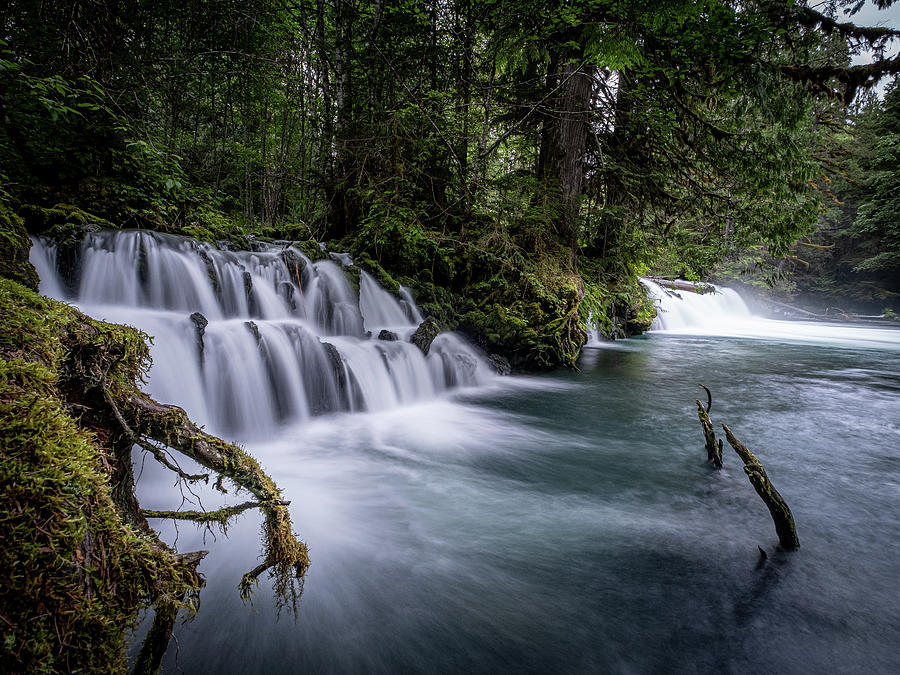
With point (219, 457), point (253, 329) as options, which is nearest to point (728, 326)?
point (253, 329)

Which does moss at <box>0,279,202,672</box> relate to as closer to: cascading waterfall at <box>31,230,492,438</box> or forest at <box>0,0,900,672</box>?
forest at <box>0,0,900,672</box>

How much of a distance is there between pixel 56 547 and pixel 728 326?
1043 inches

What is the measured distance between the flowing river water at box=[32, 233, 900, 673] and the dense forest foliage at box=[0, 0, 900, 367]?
4.27 ft

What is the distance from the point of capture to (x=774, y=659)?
2.27 m

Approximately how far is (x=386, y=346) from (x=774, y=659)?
5930 mm

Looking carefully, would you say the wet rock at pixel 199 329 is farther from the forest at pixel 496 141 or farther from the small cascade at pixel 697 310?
the small cascade at pixel 697 310

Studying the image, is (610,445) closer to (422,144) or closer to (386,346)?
(386,346)

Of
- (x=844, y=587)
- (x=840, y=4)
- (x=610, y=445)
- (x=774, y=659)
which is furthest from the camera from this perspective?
(x=840, y=4)

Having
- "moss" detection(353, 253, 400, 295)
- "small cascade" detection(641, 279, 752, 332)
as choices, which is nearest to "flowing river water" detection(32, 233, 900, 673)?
"moss" detection(353, 253, 400, 295)

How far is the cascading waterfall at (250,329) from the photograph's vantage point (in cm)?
513

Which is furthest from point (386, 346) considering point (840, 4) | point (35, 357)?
point (840, 4)

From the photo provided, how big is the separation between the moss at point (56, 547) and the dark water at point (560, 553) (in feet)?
5.17

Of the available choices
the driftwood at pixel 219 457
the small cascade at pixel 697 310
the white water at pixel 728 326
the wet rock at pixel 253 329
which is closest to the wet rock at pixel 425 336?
the wet rock at pixel 253 329

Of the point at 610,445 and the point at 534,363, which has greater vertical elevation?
the point at 534,363
